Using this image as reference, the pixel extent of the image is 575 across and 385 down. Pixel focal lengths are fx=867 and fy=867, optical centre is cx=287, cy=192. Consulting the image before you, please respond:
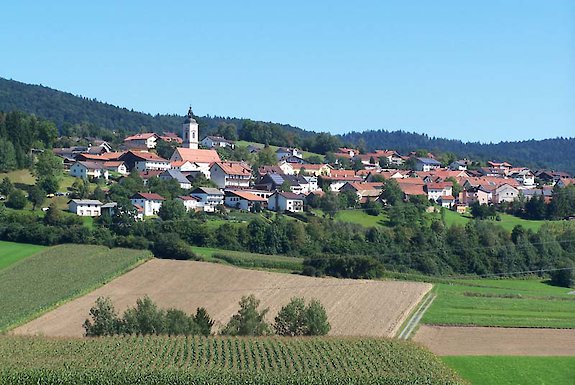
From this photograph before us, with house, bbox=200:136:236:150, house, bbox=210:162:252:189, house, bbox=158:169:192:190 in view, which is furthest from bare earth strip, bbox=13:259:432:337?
house, bbox=200:136:236:150

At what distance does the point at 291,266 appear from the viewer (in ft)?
162

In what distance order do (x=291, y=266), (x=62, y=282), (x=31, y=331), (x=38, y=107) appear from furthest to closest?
1. (x=38, y=107)
2. (x=291, y=266)
3. (x=62, y=282)
4. (x=31, y=331)

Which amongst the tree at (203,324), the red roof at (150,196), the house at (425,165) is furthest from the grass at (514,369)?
the house at (425,165)

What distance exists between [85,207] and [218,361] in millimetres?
34658

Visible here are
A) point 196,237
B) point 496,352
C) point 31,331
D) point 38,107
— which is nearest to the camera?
point 496,352

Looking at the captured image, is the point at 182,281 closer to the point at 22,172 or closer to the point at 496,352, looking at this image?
the point at 496,352

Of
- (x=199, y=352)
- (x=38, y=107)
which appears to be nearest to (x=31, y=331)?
(x=199, y=352)

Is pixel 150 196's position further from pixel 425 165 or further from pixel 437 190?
pixel 425 165

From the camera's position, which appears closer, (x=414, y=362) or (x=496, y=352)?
(x=414, y=362)

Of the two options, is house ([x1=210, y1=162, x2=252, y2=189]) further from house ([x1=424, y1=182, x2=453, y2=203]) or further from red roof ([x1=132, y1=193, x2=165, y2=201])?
house ([x1=424, y1=182, x2=453, y2=203])

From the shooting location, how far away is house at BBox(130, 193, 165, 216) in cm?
6006

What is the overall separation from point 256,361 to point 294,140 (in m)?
90.8

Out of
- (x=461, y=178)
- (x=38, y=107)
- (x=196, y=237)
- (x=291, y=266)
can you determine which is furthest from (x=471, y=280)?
(x=38, y=107)

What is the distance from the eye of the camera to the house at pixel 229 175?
74.6 meters
